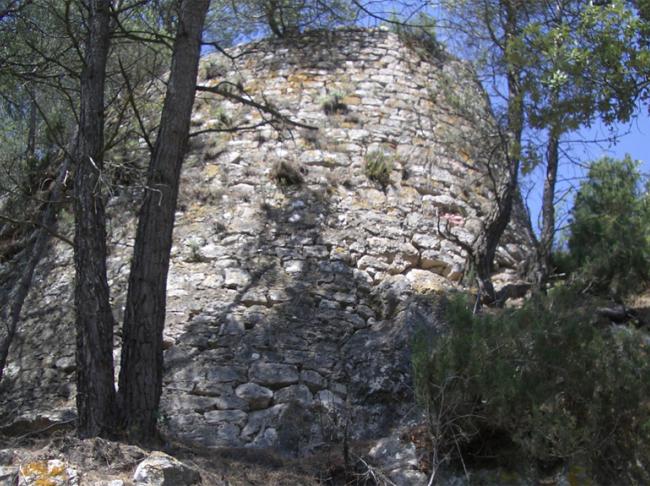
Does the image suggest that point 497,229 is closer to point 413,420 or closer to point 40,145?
point 413,420

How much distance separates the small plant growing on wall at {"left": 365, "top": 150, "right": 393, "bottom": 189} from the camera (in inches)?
319

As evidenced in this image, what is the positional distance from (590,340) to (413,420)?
1.20 metres

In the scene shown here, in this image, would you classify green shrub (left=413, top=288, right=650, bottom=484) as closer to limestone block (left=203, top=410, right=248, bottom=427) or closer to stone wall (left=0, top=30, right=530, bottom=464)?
stone wall (left=0, top=30, right=530, bottom=464)

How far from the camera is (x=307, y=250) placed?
7.30m

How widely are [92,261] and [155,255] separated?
37cm

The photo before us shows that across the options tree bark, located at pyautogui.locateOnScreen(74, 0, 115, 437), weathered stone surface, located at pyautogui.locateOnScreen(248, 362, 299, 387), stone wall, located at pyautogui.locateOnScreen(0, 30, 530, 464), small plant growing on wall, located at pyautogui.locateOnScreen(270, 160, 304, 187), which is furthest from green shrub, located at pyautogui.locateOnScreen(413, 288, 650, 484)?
small plant growing on wall, located at pyautogui.locateOnScreen(270, 160, 304, 187)

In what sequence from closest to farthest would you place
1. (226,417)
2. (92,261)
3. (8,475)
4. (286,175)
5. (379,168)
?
(8,475)
(92,261)
(226,417)
(286,175)
(379,168)

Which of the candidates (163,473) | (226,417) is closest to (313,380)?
(226,417)

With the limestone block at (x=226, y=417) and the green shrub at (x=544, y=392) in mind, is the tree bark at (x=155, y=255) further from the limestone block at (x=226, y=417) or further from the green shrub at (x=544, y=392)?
the green shrub at (x=544, y=392)

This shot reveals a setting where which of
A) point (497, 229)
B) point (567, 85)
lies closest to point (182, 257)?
point (497, 229)

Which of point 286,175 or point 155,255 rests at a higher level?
point 286,175

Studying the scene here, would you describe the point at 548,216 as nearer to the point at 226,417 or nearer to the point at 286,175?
the point at 286,175

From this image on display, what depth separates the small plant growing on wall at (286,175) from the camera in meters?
7.95

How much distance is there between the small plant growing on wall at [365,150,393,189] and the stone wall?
0.03m
